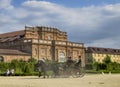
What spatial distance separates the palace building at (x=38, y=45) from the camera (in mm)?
87706

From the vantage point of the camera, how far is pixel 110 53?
474 ft

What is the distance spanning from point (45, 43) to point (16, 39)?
26.6 feet

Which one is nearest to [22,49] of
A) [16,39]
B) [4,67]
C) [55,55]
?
[16,39]

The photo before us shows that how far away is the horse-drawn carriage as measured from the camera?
112 feet

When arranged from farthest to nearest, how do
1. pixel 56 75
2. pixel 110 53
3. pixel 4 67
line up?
pixel 110 53 → pixel 4 67 → pixel 56 75

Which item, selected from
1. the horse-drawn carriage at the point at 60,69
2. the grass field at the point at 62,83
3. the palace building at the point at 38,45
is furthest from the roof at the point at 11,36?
the grass field at the point at 62,83

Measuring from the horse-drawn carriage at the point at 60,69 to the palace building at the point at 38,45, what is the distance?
49841mm

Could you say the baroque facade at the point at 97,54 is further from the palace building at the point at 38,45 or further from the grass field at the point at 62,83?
the grass field at the point at 62,83

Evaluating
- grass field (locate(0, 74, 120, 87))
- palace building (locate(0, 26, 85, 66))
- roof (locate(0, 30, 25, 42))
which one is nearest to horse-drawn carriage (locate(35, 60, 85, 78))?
grass field (locate(0, 74, 120, 87))

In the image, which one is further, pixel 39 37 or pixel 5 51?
pixel 39 37

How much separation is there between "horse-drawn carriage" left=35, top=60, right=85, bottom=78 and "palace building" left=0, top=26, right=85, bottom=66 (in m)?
49.8

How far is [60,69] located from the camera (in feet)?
113

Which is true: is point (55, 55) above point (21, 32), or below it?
below

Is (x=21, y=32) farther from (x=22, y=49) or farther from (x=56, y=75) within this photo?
(x=56, y=75)
